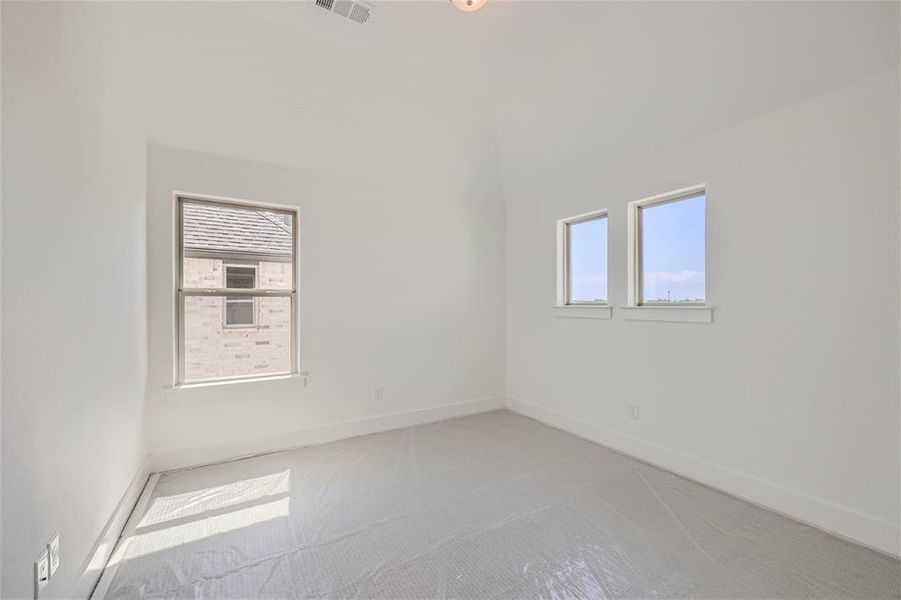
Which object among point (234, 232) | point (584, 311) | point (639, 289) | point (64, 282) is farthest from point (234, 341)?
point (639, 289)

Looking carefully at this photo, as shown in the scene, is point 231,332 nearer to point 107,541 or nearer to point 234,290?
point 234,290

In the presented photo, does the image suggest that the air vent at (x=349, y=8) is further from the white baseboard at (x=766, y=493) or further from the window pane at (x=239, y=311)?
the white baseboard at (x=766, y=493)

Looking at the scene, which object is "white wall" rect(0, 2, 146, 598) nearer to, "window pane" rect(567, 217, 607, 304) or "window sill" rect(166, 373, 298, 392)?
"window sill" rect(166, 373, 298, 392)

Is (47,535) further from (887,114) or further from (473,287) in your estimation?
(887,114)

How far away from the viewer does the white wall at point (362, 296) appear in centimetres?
284

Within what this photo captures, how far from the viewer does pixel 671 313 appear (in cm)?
281

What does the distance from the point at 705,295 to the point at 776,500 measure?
1291 mm

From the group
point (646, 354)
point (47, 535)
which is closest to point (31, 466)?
point (47, 535)

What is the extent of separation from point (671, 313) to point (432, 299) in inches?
85.3

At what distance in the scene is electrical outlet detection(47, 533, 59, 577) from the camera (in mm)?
1319

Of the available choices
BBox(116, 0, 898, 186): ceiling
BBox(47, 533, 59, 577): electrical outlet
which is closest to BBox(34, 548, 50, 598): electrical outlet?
BBox(47, 533, 59, 577): electrical outlet

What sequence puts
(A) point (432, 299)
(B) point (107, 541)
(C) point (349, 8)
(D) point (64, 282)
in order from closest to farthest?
(D) point (64, 282), (B) point (107, 541), (C) point (349, 8), (A) point (432, 299)

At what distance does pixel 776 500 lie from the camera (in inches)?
89.7

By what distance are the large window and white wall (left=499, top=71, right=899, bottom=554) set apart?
2.49m
